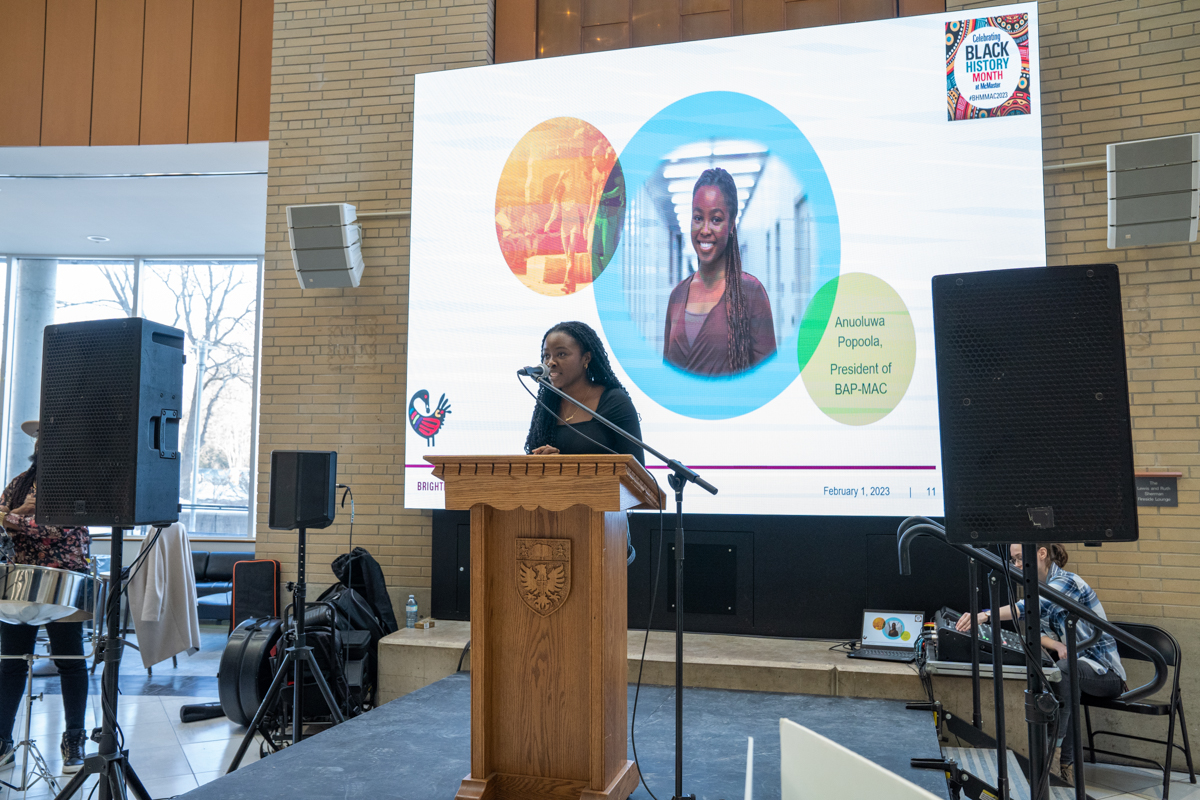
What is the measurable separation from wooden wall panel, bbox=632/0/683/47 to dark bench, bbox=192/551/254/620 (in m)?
5.41

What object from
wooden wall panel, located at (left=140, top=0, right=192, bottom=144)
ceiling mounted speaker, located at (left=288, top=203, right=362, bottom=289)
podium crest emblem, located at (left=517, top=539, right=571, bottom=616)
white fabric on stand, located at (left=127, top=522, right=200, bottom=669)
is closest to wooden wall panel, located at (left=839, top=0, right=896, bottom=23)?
ceiling mounted speaker, located at (left=288, top=203, right=362, bottom=289)

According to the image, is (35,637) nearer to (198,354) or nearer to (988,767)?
(988,767)

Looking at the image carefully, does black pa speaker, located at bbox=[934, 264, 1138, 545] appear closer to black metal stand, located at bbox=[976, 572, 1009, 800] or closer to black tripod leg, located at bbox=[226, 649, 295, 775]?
black metal stand, located at bbox=[976, 572, 1009, 800]

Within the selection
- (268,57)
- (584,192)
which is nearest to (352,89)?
(268,57)

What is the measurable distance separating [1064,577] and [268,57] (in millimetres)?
6376

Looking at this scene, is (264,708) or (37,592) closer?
(37,592)

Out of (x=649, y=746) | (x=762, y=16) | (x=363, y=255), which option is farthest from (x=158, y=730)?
(x=762, y=16)

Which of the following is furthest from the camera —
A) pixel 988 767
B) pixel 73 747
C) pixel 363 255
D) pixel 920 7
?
pixel 363 255

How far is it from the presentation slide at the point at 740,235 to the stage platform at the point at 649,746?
1.20 m

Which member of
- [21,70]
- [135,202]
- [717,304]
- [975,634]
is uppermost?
[21,70]

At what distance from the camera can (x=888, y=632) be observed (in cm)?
452

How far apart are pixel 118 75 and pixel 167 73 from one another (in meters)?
0.42

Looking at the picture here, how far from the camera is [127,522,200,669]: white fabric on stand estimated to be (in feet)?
15.1

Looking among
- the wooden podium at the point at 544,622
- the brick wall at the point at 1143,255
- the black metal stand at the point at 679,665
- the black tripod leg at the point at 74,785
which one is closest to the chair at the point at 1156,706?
the brick wall at the point at 1143,255
